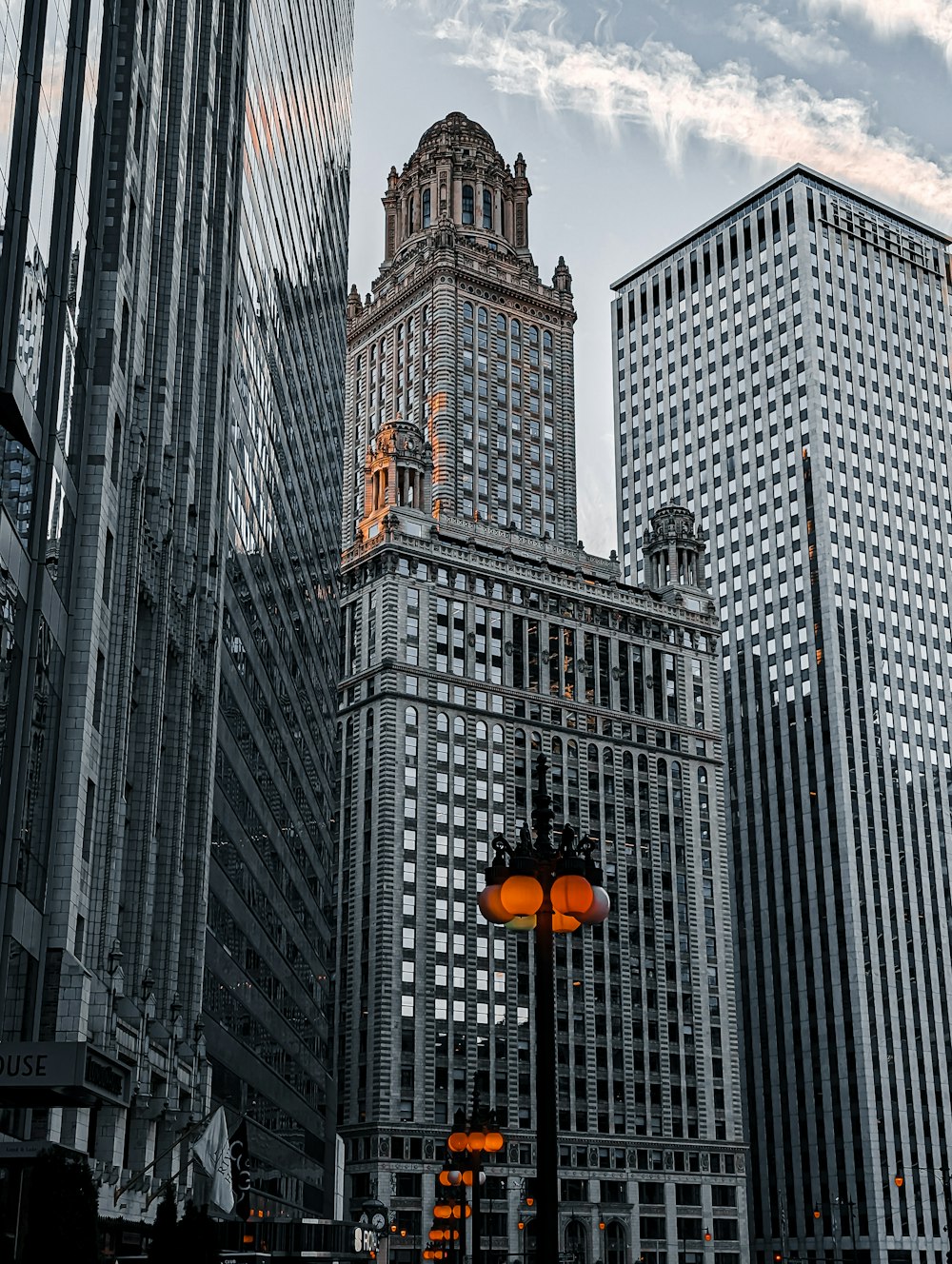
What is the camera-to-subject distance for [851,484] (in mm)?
189500

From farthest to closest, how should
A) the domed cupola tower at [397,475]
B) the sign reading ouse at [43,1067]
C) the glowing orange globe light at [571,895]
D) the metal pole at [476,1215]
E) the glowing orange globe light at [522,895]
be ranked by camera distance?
the domed cupola tower at [397,475] → the metal pole at [476,1215] → the sign reading ouse at [43,1067] → the glowing orange globe light at [571,895] → the glowing orange globe light at [522,895]

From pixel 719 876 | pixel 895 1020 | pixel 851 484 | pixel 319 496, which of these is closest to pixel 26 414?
pixel 319 496

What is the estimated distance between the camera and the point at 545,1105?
21.5m

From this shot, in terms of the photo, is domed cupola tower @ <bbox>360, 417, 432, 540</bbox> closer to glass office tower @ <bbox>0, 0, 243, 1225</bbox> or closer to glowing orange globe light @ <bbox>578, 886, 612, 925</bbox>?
glass office tower @ <bbox>0, 0, 243, 1225</bbox>

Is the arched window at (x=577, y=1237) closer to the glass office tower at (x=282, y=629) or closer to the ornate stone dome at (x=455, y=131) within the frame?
the glass office tower at (x=282, y=629)

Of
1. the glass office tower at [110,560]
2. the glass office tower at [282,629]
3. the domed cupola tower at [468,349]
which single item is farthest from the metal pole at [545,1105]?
the domed cupola tower at [468,349]

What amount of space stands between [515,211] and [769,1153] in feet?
350

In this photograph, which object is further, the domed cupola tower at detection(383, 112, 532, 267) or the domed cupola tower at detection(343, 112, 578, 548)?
the domed cupola tower at detection(383, 112, 532, 267)

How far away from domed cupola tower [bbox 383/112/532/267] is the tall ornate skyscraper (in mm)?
7773

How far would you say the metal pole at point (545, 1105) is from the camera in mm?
20281

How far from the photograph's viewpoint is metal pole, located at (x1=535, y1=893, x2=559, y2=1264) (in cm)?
2028

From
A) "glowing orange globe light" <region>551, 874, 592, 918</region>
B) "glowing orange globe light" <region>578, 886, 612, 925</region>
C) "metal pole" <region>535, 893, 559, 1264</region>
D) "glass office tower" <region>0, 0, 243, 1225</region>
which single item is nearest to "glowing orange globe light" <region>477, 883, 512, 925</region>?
"metal pole" <region>535, 893, 559, 1264</region>

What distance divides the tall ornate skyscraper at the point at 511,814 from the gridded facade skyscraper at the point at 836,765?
1904 centimetres

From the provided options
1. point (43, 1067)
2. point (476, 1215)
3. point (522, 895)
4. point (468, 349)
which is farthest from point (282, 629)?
point (468, 349)
